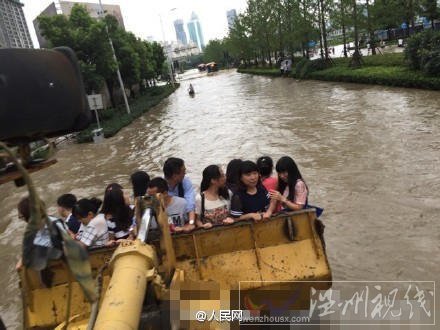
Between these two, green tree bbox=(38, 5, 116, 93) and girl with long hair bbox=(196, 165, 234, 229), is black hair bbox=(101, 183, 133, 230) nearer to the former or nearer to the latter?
girl with long hair bbox=(196, 165, 234, 229)

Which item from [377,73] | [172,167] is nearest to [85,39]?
[377,73]

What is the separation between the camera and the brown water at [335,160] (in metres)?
5.79

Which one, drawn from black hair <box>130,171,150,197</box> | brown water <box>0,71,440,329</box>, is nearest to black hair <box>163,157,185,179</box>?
black hair <box>130,171,150,197</box>

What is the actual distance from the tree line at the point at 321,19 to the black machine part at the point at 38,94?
85.3ft

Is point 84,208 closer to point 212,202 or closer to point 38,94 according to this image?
point 212,202

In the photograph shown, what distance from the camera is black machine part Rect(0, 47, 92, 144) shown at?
1.62 meters

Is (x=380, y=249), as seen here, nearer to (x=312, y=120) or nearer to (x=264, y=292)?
(x=264, y=292)

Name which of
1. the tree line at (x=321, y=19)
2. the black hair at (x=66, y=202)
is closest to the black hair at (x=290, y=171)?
the black hair at (x=66, y=202)

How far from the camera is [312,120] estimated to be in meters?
15.4

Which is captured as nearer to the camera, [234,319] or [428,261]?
[234,319]

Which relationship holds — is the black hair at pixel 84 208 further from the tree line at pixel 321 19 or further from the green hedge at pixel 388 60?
the tree line at pixel 321 19

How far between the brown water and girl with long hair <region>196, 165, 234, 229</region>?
1.90m

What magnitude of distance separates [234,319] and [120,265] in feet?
3.32

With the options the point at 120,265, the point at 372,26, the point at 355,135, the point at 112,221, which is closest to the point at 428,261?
the point at 112,221
